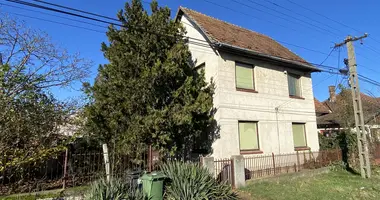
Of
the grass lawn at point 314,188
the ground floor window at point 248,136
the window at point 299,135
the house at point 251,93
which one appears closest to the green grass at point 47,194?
the grass lawn at point 314,188

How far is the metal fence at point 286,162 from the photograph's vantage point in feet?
40.0

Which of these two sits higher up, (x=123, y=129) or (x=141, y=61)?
(x=141, y=61)

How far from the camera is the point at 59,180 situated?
9.15 m

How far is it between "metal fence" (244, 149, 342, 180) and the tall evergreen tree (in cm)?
329

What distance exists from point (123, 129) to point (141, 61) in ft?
8.74

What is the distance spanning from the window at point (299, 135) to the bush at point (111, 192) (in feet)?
36.2

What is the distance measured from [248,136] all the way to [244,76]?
3.02 m

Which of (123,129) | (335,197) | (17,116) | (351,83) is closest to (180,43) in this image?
(123,129)

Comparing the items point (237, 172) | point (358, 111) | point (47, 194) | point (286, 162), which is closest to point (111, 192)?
point (47, 194)

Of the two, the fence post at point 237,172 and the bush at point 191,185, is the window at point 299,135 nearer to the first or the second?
the fence post at point 237,172

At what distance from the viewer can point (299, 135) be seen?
1553cm

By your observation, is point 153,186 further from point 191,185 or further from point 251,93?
point 251,93

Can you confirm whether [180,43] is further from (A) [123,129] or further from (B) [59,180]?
(B) [59,180]

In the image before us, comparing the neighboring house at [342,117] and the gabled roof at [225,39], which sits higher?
the gabled roof at [225,39]
